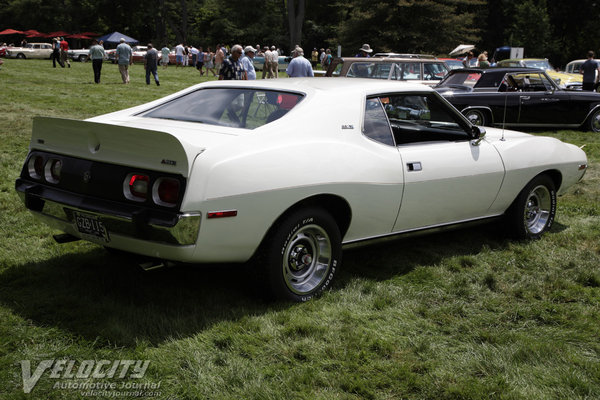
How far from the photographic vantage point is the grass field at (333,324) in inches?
123

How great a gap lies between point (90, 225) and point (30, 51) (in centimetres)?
4532

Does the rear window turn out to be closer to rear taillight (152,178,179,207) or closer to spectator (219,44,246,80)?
rear taillight (152,178,179,207)

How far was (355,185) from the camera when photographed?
4.15 m

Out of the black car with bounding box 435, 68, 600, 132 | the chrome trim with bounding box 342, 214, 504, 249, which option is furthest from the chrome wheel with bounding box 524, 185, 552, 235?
the black car with bounding box 435, 68, 600, 132

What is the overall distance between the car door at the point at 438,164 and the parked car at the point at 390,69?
10.3 m

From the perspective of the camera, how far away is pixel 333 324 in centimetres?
379

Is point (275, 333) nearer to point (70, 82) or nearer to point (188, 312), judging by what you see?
point (188, 312)

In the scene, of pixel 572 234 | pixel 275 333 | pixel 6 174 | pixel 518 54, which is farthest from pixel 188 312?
pixel 518 54

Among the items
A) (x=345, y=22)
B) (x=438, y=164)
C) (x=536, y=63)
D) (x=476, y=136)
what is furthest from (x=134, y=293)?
(x=345, y=22)

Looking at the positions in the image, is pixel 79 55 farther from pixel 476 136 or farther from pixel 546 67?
pixel 476 136

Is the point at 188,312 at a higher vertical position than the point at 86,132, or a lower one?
lower

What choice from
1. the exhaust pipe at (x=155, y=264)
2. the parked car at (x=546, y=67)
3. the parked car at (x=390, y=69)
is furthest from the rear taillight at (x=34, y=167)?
the parked car at (x=546, y=67)

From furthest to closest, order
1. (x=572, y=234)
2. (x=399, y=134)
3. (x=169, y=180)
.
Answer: (x=572, y=234) → (x=399, y=134) → (x=169, y=180)

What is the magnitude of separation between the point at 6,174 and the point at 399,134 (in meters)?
4.99
